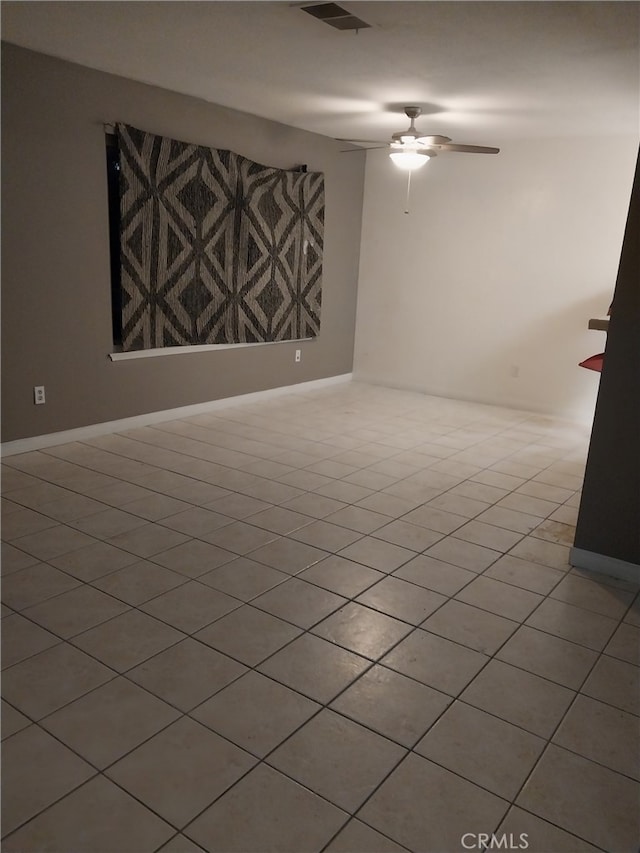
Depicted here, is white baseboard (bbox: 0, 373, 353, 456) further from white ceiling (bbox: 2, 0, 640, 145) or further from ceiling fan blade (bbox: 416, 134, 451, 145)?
ceiling fan blade (bbox: 416, 134, 451, 145)

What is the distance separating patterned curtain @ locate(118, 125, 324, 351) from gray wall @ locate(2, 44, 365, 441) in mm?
154

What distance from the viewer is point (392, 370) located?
6.62 m

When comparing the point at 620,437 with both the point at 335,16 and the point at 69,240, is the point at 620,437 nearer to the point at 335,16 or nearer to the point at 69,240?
the point at 335,16

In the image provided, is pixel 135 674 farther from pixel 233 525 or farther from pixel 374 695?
pixel 233 525

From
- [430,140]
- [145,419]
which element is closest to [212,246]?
[145,419]

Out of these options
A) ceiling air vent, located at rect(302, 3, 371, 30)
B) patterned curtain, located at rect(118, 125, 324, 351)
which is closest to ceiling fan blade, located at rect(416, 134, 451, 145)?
patterned curtain, located at rect(118, 125, 324, 351)

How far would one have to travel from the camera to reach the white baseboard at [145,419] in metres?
3.98

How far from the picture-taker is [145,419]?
4.71 metres

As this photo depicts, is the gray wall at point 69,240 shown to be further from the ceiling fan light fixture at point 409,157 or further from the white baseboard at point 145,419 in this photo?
the ceiling fan light fixture at point 409,157

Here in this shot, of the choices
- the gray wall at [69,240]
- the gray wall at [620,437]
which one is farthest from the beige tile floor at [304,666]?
the gray wall at [69,240]

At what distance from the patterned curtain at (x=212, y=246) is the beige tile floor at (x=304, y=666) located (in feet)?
4.41

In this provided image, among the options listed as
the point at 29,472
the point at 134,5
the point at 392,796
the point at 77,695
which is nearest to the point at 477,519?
the point at 392,796

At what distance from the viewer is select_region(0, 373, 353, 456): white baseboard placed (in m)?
3.98

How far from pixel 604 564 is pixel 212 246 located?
348cm
